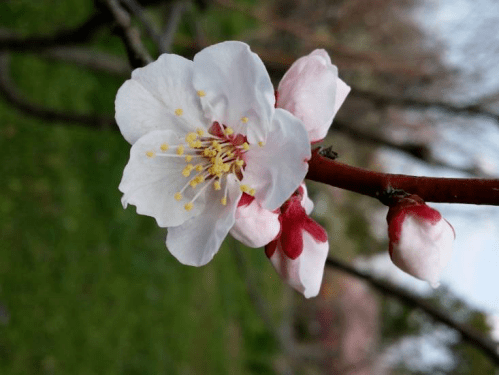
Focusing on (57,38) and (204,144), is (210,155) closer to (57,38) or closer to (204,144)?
(204,144)

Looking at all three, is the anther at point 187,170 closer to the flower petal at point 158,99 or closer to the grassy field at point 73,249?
the flower petal at point 158,99

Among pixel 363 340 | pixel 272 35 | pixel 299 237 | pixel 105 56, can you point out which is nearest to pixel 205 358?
pixel 272 35

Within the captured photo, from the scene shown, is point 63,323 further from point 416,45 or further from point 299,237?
point 416,45

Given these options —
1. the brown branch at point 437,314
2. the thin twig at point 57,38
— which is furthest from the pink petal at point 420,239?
the thin twig at point 57,38

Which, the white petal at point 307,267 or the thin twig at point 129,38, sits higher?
the thin twig at point 129,38

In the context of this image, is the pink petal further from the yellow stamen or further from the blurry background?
the blurry background
